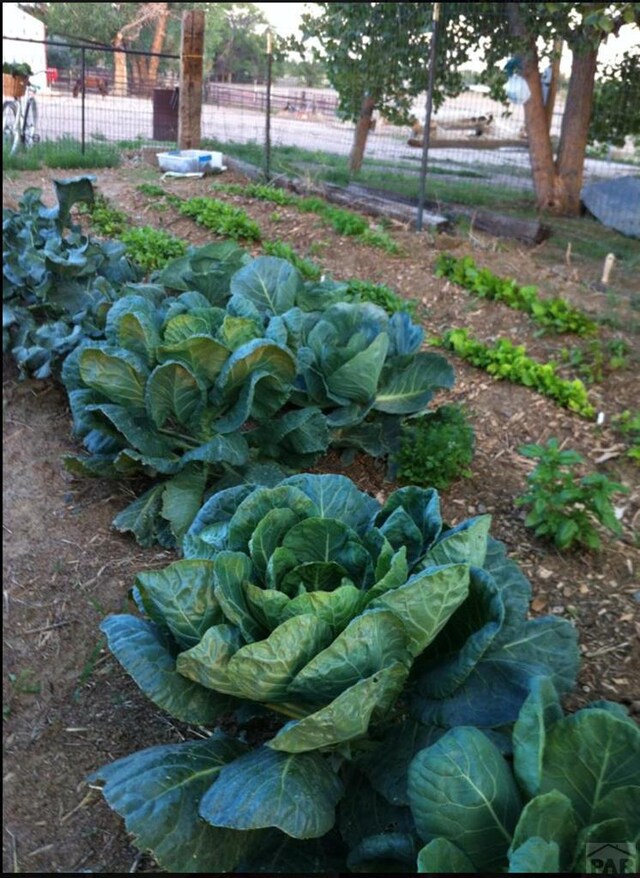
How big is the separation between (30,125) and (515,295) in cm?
923

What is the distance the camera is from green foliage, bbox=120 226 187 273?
21.8ft

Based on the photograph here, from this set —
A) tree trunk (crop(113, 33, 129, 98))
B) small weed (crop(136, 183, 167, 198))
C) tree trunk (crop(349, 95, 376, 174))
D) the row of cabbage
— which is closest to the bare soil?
the row of cabbage

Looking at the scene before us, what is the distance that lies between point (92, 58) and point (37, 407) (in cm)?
966

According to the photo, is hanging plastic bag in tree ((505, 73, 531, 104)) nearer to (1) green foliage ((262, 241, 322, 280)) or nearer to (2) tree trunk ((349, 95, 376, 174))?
(2) tree trunk ((349, 95, 376, 174))

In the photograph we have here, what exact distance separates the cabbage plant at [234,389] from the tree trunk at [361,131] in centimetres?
913

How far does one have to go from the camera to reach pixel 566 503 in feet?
12.6

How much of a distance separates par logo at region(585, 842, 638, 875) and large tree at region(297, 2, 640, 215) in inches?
391

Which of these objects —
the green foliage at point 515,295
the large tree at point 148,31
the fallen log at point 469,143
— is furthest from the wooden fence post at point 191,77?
the fallen log at point 469,143

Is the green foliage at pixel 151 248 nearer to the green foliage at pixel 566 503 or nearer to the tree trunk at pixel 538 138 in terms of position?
the green foliage at pixel 566 503

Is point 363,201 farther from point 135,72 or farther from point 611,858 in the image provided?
point 611,858

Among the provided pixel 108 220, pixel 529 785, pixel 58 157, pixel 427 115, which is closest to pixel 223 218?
pixel 108 220

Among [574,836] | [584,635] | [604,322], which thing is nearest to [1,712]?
[574,836]

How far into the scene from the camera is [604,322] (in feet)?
21.5

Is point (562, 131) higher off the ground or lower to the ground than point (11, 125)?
higher
